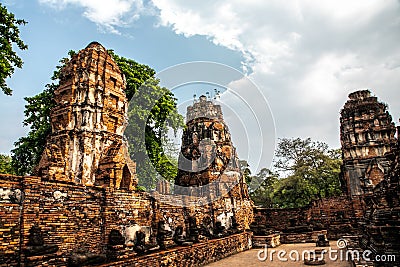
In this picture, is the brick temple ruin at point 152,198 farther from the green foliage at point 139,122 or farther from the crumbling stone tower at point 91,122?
the green foliage at point 139,122

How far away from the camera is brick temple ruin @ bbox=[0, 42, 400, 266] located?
6980 millimetres

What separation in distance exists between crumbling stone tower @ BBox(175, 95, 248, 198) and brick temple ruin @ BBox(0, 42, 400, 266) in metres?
0.07

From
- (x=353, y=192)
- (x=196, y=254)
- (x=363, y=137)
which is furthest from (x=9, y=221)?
(x=363, y=137)

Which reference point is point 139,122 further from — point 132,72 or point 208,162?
point 208,162

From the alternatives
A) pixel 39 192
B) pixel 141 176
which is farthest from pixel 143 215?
pixel 141 176

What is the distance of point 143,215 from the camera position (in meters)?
10.2

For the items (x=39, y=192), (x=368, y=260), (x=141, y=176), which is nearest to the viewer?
(x=39, y=192)

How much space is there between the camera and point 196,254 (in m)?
10.8

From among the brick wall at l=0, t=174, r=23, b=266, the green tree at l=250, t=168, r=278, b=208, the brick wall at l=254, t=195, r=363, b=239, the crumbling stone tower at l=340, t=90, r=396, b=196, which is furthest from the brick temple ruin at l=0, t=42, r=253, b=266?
the green tree at l=250, t=168, r=278, b=208

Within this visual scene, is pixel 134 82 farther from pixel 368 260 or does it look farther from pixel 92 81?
pixel 368 260

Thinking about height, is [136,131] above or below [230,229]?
above

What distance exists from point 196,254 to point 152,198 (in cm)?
251

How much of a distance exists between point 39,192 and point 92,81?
10.2 metres

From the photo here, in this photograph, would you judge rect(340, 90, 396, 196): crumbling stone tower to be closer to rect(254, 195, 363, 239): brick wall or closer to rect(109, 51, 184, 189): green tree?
rect(254, 195, 363, 239): brick wall
